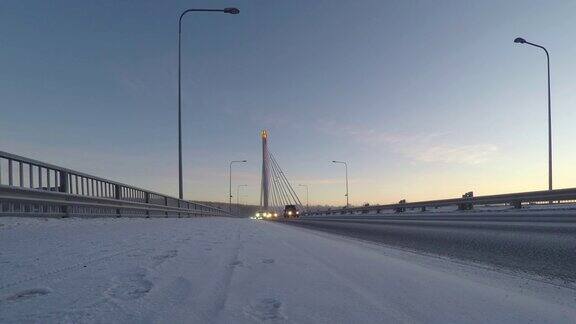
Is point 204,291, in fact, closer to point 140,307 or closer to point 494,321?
point 140,307

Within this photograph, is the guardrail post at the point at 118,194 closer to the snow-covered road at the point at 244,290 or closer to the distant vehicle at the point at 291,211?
the snow-covered road at the point at 244,290

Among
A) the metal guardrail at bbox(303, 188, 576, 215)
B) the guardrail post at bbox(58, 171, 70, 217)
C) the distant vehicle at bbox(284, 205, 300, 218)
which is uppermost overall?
the guardrail post at bbox(58, 171, 70, 217)

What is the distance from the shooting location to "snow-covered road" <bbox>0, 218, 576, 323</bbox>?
7.26 feet

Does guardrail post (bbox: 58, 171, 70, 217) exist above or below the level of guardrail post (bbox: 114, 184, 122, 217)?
above

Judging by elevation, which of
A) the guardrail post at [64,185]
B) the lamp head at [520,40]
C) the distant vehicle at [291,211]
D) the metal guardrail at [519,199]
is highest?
the lamp head at [520,40]

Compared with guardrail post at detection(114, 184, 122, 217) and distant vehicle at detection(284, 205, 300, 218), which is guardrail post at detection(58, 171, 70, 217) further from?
distant vehicle at detection(284, 205, 300, 218)

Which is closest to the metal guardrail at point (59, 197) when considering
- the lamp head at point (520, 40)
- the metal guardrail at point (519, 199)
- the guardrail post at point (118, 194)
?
the guardrail post at point (118, 194)

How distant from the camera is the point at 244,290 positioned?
9.27ft

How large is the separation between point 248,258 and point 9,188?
12.0 ft

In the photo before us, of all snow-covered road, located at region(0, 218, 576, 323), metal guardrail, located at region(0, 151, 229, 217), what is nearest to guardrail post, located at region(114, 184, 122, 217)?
metal guardrail, located at region(0, 151, 229, 217)

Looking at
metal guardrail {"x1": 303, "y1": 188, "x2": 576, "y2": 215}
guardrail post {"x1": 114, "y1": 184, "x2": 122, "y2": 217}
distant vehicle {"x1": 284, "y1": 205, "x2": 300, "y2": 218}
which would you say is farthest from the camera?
distant vehicle {"x1": 284, "y1": 205, "x2": 300, "y2": 218}

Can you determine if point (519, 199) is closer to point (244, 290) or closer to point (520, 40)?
point (520, 40)

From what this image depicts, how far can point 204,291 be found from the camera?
2.73m

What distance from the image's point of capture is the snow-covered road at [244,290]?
2.21 meters
